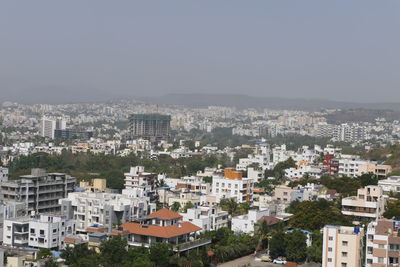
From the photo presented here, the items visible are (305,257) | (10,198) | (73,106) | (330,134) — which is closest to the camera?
(305,257)

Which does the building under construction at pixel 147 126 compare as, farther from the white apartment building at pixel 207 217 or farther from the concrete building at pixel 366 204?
the concrete building at pixel 366 204

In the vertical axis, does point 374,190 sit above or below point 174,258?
above

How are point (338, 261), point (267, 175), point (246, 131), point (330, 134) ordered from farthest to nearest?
point (246, 131), point (330, 134), point (267, 175), point (338, 261)

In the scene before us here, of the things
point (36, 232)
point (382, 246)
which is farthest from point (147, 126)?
point (382, 246)

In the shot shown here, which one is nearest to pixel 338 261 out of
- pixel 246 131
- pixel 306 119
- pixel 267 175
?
pixel 267 175

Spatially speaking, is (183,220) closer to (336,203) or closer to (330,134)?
(336,203)

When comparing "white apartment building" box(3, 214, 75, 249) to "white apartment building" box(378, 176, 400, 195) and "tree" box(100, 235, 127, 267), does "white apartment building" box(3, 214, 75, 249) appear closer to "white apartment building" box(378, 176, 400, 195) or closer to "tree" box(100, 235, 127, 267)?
"tree" box(100, 235, 127, 267)

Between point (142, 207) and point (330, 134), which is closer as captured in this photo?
point (142, 207)

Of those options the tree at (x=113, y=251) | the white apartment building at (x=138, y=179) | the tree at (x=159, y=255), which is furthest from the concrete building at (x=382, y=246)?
the white apartment building at (x=138, y=179)
